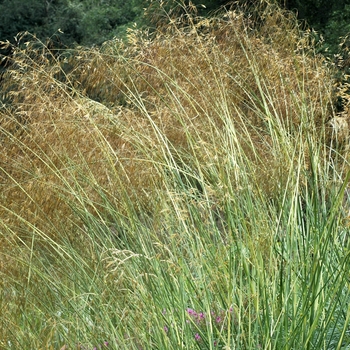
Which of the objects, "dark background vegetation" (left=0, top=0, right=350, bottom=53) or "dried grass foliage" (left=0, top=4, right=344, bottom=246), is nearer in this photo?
"dried grass foliage" (left=0, top=4, right=344, bottom=246)

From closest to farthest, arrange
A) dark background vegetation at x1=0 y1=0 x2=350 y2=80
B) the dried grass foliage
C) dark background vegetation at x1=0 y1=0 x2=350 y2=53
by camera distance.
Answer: the dried grass foliage → dark background vegetation at x1=0 y1=0 x2=350 y2=80 → dark background vegetation at x1=0 y1=0 x2=350 y2=53

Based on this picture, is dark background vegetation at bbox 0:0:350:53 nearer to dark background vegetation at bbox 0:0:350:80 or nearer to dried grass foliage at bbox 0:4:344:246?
dark background vegetation at bbox 0:0:350:80

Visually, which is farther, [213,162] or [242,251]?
[213,162]

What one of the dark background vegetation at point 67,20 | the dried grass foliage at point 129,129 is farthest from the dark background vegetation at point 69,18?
the dried grass foliage at point 129,129

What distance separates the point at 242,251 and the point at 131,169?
1703 mm

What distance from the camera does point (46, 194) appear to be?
316 centimetres

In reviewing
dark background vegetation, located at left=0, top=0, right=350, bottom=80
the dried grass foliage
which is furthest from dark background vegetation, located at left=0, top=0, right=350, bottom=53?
the dried grass foliage

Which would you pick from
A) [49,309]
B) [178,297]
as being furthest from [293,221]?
[49,309]

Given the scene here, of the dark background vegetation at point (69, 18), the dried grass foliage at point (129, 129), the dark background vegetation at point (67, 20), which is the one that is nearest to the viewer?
the dried grass foliage at point (129, 129)

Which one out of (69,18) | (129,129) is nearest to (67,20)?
(69,18)

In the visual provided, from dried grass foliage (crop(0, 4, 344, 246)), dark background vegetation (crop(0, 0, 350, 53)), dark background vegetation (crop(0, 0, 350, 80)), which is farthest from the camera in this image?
dark background vegetation (crop(0, 0, 350, 53))

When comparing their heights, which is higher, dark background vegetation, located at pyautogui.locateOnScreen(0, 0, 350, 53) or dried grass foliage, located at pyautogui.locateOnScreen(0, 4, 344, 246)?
dried grass foliage, located at pyautogui.locateOnScreen(0, 4, 344, 246)

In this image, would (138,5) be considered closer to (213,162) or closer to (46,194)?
(46,194)

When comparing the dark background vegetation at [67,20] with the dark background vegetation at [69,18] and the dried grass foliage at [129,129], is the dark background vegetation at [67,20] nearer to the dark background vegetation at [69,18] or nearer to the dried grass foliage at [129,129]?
the dark background vegetation at [69,18]
